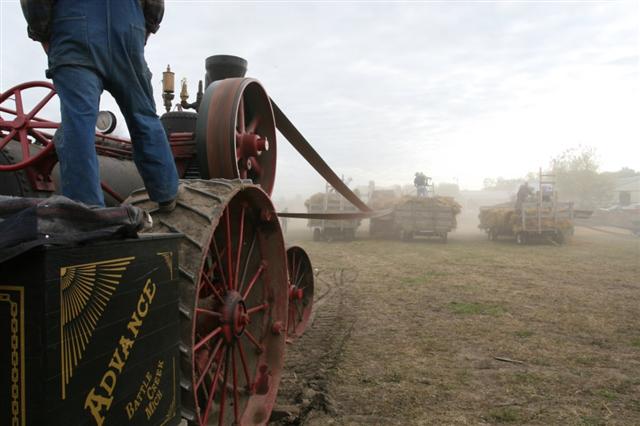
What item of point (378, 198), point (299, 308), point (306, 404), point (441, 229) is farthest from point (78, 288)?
point (378, 198)

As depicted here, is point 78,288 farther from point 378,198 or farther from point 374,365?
point 378,198

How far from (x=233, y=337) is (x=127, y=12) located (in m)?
1.26

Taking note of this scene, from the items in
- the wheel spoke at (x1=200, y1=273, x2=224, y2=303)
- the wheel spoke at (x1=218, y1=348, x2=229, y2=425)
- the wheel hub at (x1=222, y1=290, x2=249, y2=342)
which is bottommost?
the wheel spoke at (x1=218, y1=348, x2=229, y2=425)

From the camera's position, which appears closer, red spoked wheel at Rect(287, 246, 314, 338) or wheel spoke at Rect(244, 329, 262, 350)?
wheel spoke at Rect(244, 329, 262, 350)

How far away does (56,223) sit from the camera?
3.09 ft

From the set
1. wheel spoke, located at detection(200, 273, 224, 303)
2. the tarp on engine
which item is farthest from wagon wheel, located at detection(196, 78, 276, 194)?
the tarp on engine

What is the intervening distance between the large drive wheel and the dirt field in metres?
0.58

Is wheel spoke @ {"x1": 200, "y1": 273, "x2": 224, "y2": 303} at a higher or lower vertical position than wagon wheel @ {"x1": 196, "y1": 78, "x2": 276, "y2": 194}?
lower

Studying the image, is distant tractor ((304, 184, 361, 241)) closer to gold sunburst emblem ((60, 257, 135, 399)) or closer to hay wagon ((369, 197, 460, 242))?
hay wagon ((369, 197, 460, 242))

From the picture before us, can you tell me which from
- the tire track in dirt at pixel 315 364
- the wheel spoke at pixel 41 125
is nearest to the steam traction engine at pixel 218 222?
the wheel spoke at pixel 41 125

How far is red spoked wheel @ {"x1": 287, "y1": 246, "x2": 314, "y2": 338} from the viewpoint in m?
3.78

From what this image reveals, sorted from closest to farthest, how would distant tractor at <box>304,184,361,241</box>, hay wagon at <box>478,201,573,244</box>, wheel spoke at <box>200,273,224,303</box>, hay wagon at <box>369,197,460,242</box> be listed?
wheel spoke at <box>200,273,224,303</box> < hay wagon at <box>478,201,573,244</box> < hay wagon at <box>369,197,460,242</box> < distant tractor at <box>304,184,361,241</box>

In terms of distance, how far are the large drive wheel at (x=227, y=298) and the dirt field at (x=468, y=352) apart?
582 mm

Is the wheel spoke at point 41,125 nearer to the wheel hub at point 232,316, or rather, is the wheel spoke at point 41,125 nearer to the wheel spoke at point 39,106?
the wheel spoke at point 39,106
